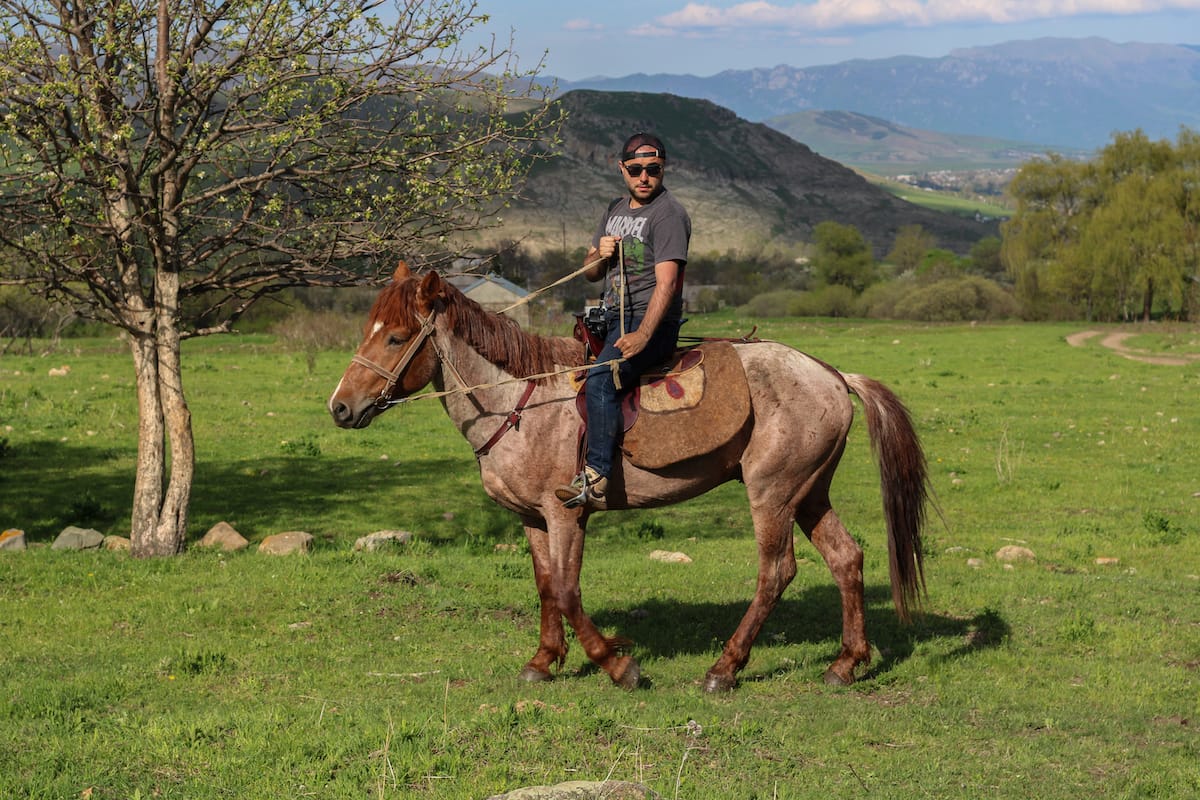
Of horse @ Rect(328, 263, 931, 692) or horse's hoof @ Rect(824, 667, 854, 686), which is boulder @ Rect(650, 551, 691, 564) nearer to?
horse @ Rect(328, 263, 931, 692)

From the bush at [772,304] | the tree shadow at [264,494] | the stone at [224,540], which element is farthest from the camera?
the bush at [772,304]

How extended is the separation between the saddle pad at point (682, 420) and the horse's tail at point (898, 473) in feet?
4.11

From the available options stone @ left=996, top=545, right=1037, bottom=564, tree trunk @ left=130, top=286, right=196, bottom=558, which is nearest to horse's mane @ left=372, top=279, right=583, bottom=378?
tree trunk @ left=130, top=286, right=196, bottom=558

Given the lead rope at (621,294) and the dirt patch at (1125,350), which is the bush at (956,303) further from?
the lead rope at (621,294)

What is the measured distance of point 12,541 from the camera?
1303cm

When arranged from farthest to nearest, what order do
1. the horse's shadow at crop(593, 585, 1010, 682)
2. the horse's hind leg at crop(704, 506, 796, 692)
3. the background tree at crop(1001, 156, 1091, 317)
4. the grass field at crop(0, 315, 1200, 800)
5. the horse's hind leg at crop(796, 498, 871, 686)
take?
the background tree at crop(1001, 156, 1091, 317) → the horse's shadow at crop(593, 585, 1010, 682) → the horse's hind leg at crop(796, 498, 871, 686) → the horse's hind leg at crop(704, 506, 796, 692) → the grass field at crop(0, 315, 1200, 800)

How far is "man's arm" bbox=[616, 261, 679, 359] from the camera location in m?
7.73

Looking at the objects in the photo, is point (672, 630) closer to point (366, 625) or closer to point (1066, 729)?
point (366, 625)

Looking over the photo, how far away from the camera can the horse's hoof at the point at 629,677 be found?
26.5ft

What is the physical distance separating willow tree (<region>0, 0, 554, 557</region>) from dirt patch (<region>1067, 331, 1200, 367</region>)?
36312mm

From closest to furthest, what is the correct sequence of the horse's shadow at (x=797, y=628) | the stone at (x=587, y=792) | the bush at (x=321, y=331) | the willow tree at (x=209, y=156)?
the stone at (x=587, y=792), the horse's shadow at (x=797, y=628), the willow tree at (x=209, y=156), the bush at (x=321, y=331)

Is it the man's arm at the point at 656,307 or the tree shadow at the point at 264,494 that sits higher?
the man's arm at the point at 656,307

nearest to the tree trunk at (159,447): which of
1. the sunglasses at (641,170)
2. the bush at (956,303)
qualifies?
the sunglasses at (641,170)

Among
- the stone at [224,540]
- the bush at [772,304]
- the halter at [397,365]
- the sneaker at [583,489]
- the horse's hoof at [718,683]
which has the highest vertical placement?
the halter at [397,365]
